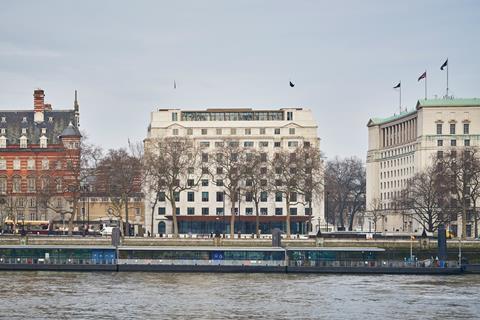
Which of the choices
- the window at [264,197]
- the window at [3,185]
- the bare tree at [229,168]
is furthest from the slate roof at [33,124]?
the window at [264,197]

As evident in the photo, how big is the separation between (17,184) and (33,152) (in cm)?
547

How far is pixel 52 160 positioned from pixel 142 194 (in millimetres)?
15271

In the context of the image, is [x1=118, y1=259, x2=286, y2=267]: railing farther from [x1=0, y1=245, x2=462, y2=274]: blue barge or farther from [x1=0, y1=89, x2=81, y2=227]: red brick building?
[x1=0, y1=89, x2=81, y2=227]: red brick building

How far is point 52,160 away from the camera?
183m

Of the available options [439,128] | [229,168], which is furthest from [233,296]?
[439,128]

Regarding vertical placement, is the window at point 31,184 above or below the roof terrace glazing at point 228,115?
below

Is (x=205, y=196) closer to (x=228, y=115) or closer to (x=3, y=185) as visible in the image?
(x=228, y=115)

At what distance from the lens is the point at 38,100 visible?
18500 cm

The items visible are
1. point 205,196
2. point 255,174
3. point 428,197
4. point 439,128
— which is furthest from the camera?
point 439,128

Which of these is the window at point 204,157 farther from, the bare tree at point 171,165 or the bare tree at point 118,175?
the bare tree at point 118,175

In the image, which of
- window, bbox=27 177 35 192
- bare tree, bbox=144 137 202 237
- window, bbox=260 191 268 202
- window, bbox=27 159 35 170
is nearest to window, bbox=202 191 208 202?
bare tree, bbox=144 137 202 237

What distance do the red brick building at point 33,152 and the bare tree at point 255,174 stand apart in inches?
1081

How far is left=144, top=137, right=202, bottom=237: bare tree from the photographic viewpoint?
159 meters

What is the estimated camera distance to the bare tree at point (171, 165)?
158750 millimetres
